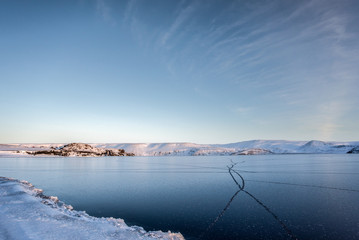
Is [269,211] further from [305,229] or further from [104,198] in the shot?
[104,198]

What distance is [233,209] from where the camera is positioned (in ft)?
36.9

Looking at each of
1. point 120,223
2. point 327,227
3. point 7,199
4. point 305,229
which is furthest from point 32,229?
point 327,227

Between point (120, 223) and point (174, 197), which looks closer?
point (120, 223)

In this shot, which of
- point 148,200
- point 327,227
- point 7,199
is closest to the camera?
point 327,227

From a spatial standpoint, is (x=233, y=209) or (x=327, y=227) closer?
(x=327, y=227)

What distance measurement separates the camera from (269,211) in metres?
10.8

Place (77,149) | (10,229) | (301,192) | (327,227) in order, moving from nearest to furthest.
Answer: (10,229) → (327,227) → (301,192) → (77,149)

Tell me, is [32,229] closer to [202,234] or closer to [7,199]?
[202,234]

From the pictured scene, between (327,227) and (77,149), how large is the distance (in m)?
218

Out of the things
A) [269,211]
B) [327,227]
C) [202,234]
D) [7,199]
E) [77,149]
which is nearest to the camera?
[202,234]

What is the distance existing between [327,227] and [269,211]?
270cm

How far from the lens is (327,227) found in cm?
852

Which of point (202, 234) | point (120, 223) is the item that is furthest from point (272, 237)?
point (120, 223)

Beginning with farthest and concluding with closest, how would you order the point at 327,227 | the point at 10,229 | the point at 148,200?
the point at 148,200 < the point at 327,227 < the point at 10,229
